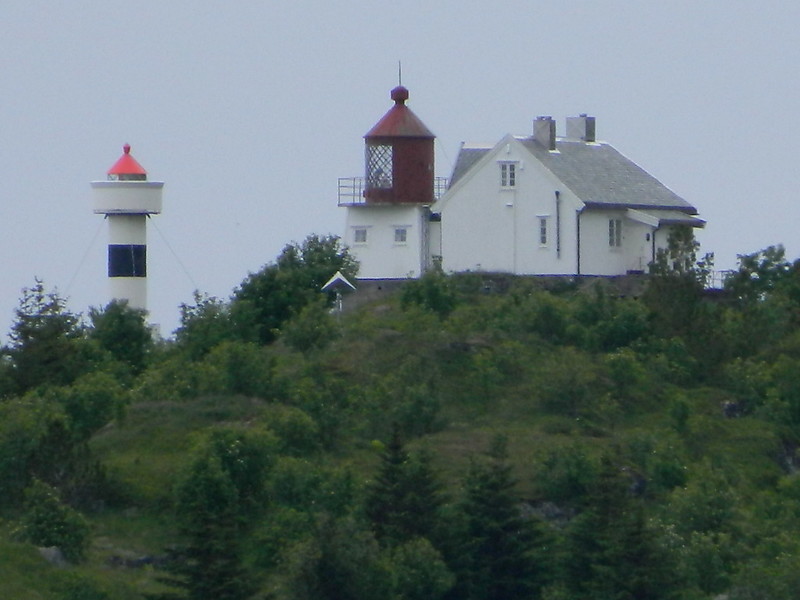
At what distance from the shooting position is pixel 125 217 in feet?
185

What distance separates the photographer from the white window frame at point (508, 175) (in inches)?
2063

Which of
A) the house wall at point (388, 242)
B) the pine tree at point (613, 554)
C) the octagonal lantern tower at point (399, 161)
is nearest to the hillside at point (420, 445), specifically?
the pine tree at point (613, 554)

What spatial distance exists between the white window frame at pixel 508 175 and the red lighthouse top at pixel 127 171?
11254 millimetres

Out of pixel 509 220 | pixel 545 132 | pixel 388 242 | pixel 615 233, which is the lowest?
pixel 388 242

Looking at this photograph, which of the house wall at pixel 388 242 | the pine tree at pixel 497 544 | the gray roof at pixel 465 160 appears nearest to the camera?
the pine tree at pixel 497 544

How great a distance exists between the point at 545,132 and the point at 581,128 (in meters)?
3.38

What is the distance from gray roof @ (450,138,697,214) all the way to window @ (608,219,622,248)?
462 mm

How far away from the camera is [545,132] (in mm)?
54156

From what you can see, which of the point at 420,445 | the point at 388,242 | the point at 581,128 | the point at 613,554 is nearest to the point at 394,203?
the point at 388,242

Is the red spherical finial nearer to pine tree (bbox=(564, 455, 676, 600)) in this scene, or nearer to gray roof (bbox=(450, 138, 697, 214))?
gray roof (bbox=(450, 138, 697, 214))

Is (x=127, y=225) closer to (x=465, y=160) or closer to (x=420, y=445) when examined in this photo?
(x=465, y=160)

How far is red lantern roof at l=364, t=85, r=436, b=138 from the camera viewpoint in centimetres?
5381

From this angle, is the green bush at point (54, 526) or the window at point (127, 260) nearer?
the green bush at point (54, 526)

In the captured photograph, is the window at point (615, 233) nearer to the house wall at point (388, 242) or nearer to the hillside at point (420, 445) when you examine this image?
the hillside at point (420, 445)
